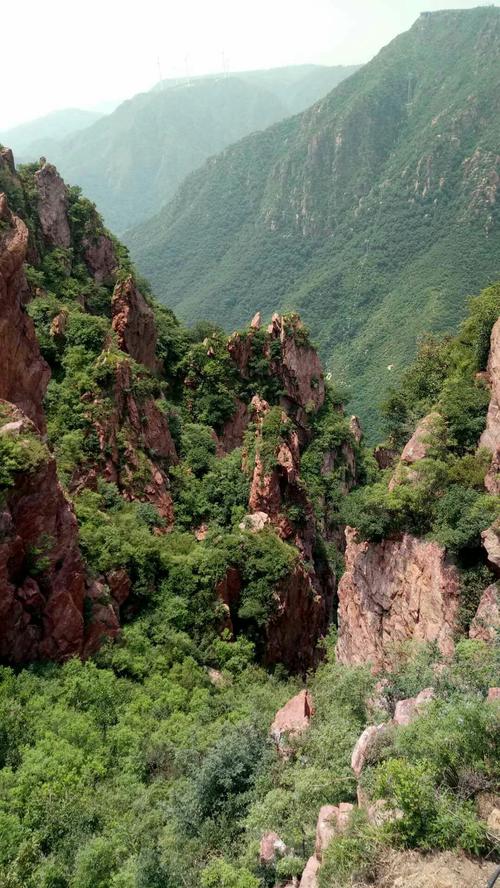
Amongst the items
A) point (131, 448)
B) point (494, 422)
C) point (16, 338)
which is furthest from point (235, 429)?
point (494, 422)

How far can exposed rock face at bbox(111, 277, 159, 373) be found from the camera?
32.7 meters

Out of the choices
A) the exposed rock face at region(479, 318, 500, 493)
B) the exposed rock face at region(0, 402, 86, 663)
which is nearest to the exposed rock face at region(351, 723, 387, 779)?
the exposed rock face at region(479, 318, 500, 493)

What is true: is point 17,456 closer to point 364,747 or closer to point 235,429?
point 364,747

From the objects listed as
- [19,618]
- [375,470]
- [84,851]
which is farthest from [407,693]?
[375,470]

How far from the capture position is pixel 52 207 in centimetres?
3600

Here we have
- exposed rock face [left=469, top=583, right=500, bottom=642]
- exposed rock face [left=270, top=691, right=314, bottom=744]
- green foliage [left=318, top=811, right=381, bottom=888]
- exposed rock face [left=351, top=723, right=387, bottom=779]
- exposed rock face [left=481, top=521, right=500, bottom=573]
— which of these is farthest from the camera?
exposed rock face [left=481, top=521, right=500, bottom=573]

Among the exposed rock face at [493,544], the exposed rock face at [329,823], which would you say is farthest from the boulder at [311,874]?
the exposed rock face at [493,544]

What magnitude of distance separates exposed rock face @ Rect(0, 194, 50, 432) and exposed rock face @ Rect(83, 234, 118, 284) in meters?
12.9

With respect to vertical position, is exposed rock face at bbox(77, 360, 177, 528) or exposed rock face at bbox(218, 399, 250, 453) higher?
exposed rock face at bbox(77, 360, 177, 528)

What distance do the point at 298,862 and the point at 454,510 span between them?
10895mm

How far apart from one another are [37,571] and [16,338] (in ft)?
33.3

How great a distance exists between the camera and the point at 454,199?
170 metres

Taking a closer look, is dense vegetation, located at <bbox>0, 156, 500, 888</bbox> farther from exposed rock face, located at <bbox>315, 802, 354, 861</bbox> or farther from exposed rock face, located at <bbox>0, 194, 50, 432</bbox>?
exposed rock face, located at <bbox>0, 194, 50, 432</bbox>

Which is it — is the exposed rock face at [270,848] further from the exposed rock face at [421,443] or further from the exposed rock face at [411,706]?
the exposed rock face at [421,443]
